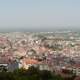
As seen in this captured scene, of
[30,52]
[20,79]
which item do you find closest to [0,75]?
[20,79]

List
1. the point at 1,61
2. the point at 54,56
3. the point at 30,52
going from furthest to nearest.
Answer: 1. the point at 30,52
2. the point at 54,56
3. the point at 1,61

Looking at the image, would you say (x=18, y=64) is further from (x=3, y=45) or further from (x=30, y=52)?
(x=3, y=45)

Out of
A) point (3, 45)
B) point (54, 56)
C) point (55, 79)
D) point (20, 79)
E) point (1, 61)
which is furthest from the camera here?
point (3, 45)

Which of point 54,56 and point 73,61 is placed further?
point 54,56

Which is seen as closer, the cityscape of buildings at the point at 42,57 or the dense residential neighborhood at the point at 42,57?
the dense residential neighborhood at the point at 42,57

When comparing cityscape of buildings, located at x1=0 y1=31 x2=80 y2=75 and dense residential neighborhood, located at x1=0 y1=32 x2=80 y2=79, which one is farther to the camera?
cityscape of buildings, located at x1=0 y1=31 x2=80 y2=75

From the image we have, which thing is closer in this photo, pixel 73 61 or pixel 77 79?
pixel 77 79

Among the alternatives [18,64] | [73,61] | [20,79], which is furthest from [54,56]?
[20,79]

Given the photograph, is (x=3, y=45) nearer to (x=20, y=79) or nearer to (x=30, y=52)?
(x=30, y=52)

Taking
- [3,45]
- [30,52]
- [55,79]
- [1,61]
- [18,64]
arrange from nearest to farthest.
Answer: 1. [55,79]
2. [18,64]
3. [1,61]
4. [30,52]
5. [3,45]
